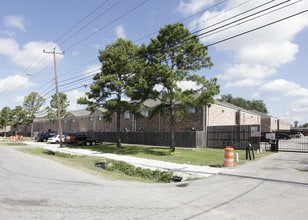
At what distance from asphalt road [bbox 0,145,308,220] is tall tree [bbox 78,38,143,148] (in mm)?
20626

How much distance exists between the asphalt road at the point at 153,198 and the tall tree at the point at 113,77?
2063 cm

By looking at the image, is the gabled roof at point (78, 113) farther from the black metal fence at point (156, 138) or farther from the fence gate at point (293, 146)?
the fence gate at point (293, 146)

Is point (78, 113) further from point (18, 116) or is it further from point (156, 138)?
point (156, 138)

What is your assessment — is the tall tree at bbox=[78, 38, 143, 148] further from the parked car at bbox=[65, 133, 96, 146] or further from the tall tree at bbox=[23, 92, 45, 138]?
the tall tree at bbox=[23, 92, 45, 138]

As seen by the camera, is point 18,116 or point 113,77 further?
point 18,116

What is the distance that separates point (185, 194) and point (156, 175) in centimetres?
557

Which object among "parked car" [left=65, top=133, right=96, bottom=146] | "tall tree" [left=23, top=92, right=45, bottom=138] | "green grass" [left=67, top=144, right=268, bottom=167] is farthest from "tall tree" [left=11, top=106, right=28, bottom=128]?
"green grass" [left=67, top=144, right=268, bottom=167]

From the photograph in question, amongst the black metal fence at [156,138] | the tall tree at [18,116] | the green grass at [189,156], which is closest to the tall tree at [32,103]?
the tall tree at [18,116]

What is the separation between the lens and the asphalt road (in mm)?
7273

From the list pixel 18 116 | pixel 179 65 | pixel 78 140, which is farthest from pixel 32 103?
pixel 179 65

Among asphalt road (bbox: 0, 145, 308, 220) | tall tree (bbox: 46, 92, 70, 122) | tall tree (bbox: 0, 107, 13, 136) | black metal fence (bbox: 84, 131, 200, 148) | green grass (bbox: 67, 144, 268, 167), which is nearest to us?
asphalt road (bbox: 0, 145, 308, 220)

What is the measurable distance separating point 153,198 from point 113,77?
25529 millimetres

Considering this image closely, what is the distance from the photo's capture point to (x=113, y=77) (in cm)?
3347

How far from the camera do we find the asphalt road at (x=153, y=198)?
7273 mm
